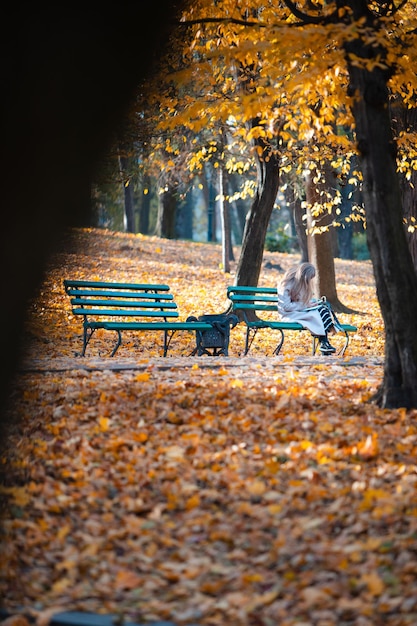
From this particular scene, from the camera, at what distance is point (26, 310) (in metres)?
4.62

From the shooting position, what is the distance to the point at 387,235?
700 cm

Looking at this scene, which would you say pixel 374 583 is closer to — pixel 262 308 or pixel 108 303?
pixel 108 303

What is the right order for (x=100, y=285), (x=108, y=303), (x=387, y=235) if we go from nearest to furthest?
(x=387, y=235), (x=108, y=303), (x=100, y=285)

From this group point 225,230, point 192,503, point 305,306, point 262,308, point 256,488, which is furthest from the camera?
point 225,230

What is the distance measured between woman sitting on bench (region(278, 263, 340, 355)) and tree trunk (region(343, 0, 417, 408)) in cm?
372

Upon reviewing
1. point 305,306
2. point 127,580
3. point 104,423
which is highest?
point 305,306

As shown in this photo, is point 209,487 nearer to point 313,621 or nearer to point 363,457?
point 363,457

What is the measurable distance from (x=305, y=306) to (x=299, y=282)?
347 millimetres

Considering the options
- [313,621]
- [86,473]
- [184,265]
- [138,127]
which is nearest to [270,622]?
[313,621]

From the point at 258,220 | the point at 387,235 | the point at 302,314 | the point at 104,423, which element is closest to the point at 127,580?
the point at 104,423

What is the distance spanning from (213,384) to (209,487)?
→ 2448 millimetres

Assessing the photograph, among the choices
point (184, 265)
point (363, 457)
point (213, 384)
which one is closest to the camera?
point (363, 457)

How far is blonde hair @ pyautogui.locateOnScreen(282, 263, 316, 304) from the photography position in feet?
35.6

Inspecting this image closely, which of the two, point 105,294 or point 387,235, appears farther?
point 105,294
